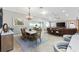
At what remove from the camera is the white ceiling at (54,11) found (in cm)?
191

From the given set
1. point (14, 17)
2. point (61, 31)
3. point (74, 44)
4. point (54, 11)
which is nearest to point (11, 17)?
point (14, 17)

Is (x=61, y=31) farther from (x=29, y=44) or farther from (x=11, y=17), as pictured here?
(x=11, y=17)

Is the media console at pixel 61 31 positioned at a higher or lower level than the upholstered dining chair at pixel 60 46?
higher

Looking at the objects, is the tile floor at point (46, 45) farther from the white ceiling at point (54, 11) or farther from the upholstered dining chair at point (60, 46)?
the white ceiling at point (54, 11)

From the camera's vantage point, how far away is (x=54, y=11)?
195 centimetres

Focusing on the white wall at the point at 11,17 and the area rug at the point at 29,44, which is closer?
the white wall at the point at 11,17

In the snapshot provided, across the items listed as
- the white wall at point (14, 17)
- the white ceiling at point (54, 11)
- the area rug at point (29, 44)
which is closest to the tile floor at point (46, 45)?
the area rug at point (29, 44)

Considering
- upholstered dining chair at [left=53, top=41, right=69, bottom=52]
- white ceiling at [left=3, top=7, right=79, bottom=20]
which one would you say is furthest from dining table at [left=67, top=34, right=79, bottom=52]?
white ceiling at [left=3, top=7, right=79, bottom=20]

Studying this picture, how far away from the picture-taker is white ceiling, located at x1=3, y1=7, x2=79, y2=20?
6.27ft

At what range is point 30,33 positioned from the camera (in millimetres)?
1959

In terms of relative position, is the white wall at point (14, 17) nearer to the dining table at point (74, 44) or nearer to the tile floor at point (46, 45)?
the tile floor at point (46, 45)

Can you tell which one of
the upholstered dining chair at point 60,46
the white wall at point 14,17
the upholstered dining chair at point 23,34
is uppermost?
the white wall at point 14,17

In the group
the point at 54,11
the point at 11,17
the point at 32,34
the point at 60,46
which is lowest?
the point at 60,46

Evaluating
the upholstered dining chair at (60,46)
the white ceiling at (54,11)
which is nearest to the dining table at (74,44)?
the upholstered dining chair at (60,46)
